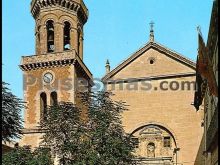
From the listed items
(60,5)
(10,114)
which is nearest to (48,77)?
(60,5)

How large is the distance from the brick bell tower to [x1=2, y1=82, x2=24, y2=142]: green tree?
19.9m

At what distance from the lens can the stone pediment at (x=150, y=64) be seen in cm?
3875

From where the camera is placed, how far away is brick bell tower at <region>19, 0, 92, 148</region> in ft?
130

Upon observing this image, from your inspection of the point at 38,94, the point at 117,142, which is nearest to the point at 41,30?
the point at 38,94

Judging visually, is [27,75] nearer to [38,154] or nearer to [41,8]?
[41,8]

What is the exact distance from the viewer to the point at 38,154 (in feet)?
90.4

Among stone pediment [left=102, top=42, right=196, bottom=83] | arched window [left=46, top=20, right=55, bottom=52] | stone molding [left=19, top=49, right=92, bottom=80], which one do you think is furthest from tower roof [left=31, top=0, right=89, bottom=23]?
stone pediment [left=102, top=42, right=196, bottom=83]

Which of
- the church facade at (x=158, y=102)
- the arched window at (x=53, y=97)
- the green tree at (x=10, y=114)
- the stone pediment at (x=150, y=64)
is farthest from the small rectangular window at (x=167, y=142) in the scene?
the green tree at (x=10, y=114)

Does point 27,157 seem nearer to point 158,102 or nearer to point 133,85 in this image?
point 158,102

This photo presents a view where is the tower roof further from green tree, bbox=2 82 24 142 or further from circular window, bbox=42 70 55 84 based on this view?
green tree, bbox=2 82 24 142

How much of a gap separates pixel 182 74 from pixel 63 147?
14060 millimetres

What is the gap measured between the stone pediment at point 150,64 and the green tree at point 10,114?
67.8 ft

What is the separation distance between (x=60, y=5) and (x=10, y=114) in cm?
2366

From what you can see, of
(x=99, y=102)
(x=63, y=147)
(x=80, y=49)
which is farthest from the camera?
(x=80, y=49)
